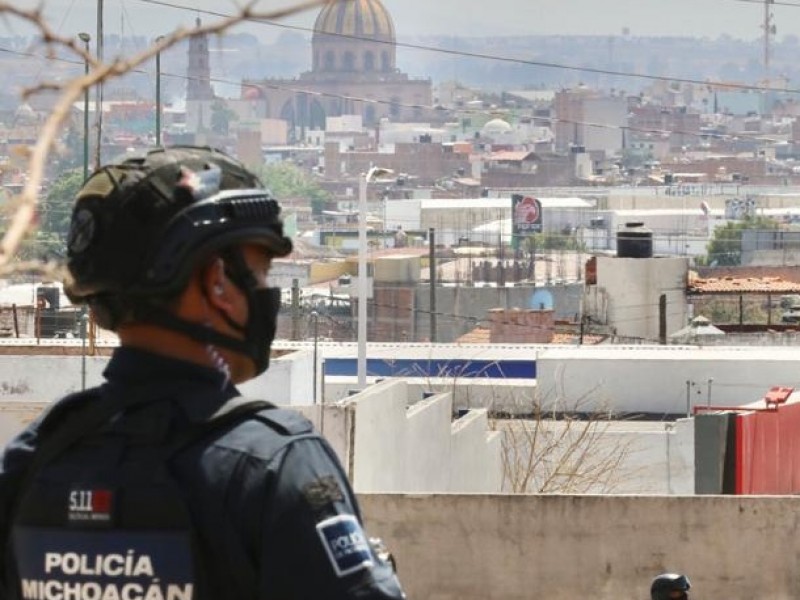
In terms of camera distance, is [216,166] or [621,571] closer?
[216,166]

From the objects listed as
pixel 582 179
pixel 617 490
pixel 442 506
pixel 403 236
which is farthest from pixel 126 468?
pixel 582 179

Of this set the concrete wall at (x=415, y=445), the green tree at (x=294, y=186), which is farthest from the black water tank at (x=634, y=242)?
the green tree at (x=294, y=186)

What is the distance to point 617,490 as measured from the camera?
23.6 metres

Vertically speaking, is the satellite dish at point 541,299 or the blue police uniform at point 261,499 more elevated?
the blue police uniform at point 261,499

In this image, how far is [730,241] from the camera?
335 ft

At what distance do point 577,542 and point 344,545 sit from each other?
8.50 metres

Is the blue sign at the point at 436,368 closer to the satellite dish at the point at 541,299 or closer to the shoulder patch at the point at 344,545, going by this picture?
the satellite dish at the point at 541,299

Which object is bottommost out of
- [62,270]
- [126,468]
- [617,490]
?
[617,490]

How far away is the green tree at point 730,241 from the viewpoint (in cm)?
9638

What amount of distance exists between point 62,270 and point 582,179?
179m

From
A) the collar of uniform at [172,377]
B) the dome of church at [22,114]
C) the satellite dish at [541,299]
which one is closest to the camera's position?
the collar of uniform at [172,377]

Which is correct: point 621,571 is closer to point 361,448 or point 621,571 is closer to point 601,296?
point 361,448

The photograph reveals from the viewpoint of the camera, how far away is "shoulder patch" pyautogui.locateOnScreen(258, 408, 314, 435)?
2.53 metres

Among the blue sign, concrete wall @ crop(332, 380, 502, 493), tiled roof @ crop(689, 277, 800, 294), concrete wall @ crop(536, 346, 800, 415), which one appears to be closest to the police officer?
concrete wall @ crop(332, 380, 502, 493)
